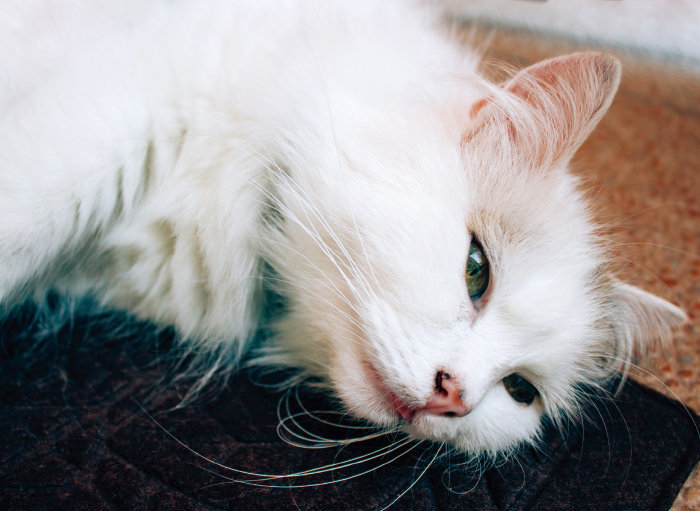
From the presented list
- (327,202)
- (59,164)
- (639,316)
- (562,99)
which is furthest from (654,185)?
(59,164)

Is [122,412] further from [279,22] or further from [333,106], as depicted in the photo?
[279,22]

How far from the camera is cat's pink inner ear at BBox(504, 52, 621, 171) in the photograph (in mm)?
796

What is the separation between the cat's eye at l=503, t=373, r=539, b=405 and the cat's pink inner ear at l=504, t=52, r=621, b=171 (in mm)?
340

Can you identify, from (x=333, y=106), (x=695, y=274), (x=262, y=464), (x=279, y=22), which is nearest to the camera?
(x=262, y=464)

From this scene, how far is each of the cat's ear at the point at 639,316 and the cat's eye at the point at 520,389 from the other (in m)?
0.20

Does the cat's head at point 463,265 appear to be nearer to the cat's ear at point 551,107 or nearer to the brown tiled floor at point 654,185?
the cat's ear at point 551,107

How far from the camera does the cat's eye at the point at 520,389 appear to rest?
0.86 m

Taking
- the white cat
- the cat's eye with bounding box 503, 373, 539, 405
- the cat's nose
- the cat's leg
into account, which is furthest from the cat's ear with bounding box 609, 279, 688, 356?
the cat's leg

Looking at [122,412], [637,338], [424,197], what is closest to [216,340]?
[122,412]

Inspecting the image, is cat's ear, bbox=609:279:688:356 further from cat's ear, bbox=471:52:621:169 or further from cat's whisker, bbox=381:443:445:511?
cat's whisker, bbox=381:443:445:511

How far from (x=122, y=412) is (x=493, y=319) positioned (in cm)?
56

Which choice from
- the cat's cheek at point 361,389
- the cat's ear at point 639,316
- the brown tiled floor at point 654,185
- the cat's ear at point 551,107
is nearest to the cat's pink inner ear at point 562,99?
the cat's ear at point 551,107

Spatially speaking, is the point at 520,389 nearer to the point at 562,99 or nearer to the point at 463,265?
the point at 463,265

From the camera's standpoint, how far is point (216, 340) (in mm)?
934
